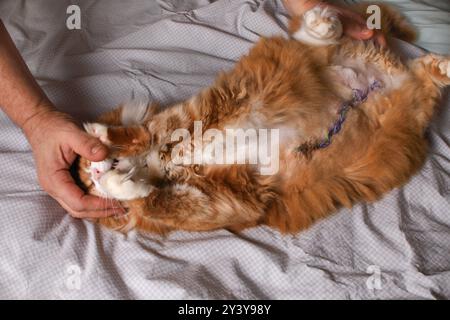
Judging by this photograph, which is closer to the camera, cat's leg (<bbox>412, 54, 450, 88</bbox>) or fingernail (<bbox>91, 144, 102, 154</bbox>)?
fingernail (<bbox>91, 144, 102, 154</bbox>)

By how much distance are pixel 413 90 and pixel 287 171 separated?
0.60m

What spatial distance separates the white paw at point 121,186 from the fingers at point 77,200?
0.04 metres

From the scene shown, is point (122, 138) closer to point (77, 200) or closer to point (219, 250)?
point (77, 200)

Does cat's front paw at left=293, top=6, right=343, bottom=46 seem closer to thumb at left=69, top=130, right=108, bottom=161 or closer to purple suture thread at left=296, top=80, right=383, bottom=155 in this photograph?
purple suture thread at left=296, top=80, right=383, bottom=155

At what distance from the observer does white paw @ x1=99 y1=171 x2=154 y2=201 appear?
1.37 meters

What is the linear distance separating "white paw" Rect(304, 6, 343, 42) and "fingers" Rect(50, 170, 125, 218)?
3.14 ft

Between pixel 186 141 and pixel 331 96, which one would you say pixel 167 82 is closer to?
pixel 186 141

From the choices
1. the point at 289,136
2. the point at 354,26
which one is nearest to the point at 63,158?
the point at 289,136

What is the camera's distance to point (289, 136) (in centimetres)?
155

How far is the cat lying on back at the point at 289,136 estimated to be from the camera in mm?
1445

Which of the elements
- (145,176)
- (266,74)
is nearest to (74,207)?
(145,176)

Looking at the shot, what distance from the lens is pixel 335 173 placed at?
5.23 feet

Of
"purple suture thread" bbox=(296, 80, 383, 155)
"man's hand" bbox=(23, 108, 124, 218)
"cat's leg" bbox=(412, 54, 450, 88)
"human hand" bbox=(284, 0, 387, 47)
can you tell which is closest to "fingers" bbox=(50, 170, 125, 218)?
"man's hand" bbox=(23, 108, 124, 218)

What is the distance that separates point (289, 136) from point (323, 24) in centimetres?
46
